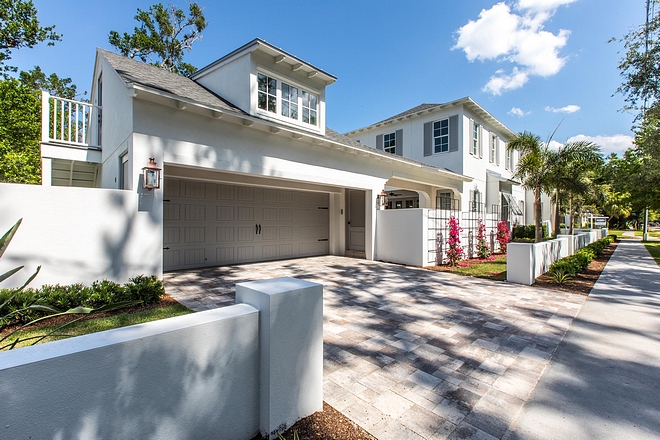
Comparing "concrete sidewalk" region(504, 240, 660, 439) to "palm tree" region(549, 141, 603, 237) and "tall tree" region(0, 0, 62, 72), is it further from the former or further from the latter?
"tall tree" region(0, 0, 62, 72)

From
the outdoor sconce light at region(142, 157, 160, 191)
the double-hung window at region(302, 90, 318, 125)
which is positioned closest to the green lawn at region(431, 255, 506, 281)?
the double-hung window at region(302, 90, 318, 125)

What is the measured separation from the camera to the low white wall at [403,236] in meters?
10.2

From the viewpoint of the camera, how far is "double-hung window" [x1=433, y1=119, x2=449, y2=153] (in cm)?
1530

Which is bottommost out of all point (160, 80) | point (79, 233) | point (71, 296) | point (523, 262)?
point (71, 296)

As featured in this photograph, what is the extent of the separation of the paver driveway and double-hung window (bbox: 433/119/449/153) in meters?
9.70

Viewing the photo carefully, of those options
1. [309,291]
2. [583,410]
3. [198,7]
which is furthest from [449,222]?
[198,7]

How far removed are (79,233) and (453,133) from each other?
49.9 ft

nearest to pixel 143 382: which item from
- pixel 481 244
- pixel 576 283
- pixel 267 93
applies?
pixel 267 93

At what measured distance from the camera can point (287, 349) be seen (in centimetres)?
219

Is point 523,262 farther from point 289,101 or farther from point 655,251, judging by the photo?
point 655,251

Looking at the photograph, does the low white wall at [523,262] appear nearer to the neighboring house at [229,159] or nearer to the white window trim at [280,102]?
the neighboring house at [229,159]

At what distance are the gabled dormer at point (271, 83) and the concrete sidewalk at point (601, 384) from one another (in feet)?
27.1

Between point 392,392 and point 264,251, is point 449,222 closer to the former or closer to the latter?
point 264,251

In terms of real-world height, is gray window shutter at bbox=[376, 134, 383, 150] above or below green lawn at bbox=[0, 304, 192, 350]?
above
